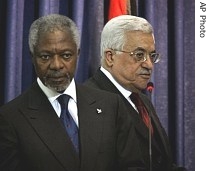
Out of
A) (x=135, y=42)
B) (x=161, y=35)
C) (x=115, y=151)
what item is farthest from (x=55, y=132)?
(x=161, y=35)

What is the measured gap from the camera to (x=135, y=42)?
77.3 inches

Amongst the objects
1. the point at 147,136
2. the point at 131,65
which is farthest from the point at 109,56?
the point at 147,136

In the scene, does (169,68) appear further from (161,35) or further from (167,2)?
(167,2)

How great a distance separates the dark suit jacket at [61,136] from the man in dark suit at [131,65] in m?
0.26

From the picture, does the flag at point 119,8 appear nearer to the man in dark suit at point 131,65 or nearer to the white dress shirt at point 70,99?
the man in dark suit at point 131,65

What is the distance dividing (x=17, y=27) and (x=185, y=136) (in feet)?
3.67

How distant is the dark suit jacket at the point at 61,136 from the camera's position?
1509 mm

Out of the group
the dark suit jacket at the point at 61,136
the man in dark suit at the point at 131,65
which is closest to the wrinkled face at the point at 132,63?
the man in dark suit at the point at 131,65

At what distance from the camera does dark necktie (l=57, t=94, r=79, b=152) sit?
1.59 metres

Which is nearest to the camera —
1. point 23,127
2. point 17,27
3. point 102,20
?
point 23,127

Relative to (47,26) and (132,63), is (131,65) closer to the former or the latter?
(132,63)

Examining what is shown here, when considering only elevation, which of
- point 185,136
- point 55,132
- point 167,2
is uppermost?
point 167,2

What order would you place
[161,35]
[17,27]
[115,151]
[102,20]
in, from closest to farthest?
[115,151], [17,27], [102,20], [161,35]

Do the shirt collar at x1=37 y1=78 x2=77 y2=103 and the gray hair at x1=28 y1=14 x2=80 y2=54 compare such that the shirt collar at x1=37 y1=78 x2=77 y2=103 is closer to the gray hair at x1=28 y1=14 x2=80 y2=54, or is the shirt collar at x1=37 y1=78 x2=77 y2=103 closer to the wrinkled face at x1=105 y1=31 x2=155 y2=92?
the gray hair at x1=28 y1=14 x2=80 y2=54
